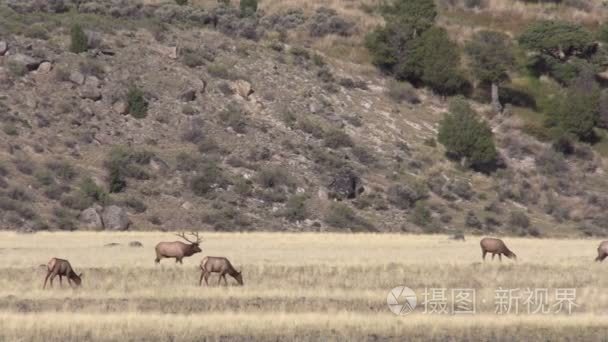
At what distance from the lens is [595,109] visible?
291ft

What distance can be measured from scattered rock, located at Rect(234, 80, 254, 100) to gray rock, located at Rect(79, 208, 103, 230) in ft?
71.7

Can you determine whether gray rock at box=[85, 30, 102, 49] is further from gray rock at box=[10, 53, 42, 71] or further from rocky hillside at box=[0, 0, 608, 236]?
gray rock at box=[10, 53, 42, 71]

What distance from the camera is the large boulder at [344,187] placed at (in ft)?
236

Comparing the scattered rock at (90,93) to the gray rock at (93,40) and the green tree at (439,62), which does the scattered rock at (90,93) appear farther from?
the green tree at (439,62)

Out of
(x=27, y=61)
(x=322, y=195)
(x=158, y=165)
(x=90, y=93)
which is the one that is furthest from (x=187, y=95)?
(x=322, y=195)

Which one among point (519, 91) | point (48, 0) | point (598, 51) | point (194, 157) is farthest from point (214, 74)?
point (598, 51)

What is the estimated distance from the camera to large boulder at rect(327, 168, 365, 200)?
236 feet

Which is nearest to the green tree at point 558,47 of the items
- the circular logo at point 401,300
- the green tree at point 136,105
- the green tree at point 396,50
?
the green tree at point 396,50

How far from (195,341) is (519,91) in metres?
74.8

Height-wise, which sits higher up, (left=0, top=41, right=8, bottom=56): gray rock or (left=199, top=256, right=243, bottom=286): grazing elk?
(left=199, top=256, right=243, bottom=286): grazing elk

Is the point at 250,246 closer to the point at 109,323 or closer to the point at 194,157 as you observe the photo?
the point at 109,323

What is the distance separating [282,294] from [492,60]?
63.7 m

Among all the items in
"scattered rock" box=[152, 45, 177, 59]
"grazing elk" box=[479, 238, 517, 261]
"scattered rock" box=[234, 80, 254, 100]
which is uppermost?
"grazing elk" box=[479, 238, 517, 261]

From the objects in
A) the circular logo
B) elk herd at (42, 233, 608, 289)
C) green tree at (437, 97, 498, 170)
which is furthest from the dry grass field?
green tree at (437, 97, 498, 170)
